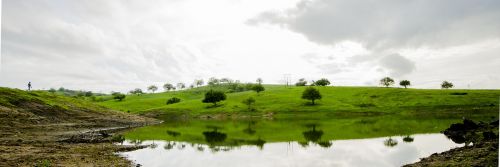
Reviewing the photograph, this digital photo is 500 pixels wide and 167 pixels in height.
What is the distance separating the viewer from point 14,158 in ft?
109

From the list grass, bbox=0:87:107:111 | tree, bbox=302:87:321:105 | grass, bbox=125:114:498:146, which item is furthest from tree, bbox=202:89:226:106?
grass, bbox=125:114:498:146

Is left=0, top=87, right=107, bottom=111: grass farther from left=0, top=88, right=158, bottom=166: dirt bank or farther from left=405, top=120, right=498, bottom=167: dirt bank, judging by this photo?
left=405, top=120, right=498, bottom=167: dirt bank

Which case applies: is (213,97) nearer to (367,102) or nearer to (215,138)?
(367,102)

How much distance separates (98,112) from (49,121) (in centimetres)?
2388

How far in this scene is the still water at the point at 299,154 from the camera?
37.3 meters

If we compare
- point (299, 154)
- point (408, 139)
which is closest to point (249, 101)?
point (408, 139)

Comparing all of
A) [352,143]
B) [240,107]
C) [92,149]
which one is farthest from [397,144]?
[240,107]

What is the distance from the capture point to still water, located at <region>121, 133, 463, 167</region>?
3734 cm

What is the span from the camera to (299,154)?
4197 centimetres

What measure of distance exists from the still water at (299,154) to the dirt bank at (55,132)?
484 cm

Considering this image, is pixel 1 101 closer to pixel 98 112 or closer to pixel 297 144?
pixel 98 112

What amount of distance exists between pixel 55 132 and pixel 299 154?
42841mm

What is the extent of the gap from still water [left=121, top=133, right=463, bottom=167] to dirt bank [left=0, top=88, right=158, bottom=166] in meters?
4.84

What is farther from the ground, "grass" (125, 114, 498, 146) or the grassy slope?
the grassy slope
